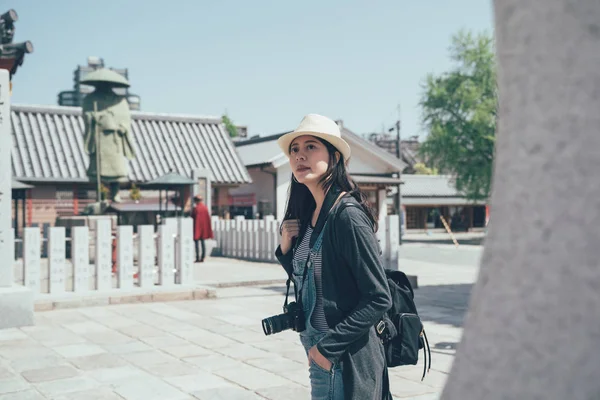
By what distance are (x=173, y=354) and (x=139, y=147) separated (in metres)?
20.3

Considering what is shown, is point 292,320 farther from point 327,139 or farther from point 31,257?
point 31,257

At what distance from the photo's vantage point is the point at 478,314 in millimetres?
863

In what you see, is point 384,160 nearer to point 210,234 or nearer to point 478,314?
point 210,234

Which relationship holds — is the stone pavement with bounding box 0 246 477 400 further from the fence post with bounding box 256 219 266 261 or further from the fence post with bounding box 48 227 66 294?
the fence post with bounding box 256 219 266 261

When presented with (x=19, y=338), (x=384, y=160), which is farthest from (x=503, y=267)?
(x=384, y=160)

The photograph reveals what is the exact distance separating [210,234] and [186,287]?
6055 millimetres

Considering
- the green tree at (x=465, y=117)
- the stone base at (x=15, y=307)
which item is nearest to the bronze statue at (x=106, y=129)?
the stone base at (x=15, y=307)

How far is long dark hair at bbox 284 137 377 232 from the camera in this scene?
252 cm

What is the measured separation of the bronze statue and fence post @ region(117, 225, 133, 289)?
5839mm

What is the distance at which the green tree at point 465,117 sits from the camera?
30.8 meters

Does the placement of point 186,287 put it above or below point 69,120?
below

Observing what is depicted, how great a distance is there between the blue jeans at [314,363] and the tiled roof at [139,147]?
2073 centimetres

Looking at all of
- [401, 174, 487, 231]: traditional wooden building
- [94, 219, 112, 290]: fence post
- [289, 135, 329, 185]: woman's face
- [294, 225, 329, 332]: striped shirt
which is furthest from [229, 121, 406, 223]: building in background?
[294, 225, 329, 332]: striped shirt

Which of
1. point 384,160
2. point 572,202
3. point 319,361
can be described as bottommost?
point 319,361
